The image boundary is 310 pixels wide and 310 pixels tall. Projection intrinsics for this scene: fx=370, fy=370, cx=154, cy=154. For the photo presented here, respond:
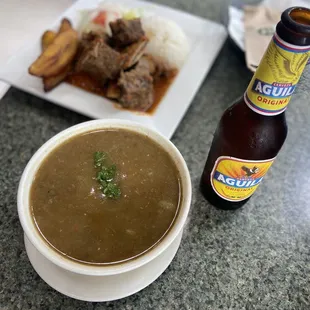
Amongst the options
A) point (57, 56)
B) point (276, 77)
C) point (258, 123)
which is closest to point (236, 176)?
point (258, 123)

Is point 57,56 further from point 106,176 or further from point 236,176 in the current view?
point 236,176

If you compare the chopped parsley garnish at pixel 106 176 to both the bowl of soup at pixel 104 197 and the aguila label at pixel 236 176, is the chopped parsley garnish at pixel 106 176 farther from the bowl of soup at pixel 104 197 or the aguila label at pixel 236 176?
the aguila label at pixel 236 176

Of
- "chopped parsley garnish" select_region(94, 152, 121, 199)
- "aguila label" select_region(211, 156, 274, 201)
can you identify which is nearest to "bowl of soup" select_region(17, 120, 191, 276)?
"chopped parsley garnish" select_region(94, 152, 121, 199)

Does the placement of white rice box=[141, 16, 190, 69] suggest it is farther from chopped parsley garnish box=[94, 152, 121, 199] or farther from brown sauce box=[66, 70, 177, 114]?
chopped parsley garnish box=[94, 152, 121, 199]

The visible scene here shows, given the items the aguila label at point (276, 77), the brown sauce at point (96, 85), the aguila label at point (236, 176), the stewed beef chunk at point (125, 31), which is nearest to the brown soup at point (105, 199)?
the aguila label at point (236, 176)

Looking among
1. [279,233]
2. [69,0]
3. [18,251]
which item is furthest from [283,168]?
[69,0]
